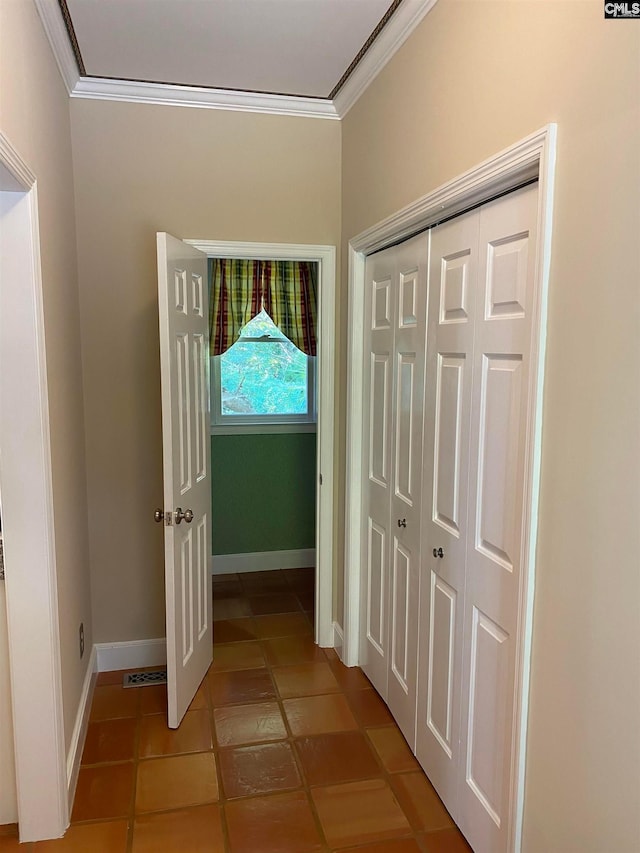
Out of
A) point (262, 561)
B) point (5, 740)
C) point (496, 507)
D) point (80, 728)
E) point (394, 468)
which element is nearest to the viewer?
point (496, 507)

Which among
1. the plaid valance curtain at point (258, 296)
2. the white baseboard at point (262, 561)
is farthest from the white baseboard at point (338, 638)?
the plaid valance curtain at point (258, 296)

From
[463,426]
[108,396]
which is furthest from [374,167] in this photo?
[108,396]

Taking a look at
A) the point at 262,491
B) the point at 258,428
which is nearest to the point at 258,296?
the point at 258,428

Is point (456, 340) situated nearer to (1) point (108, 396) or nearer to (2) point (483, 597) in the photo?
(2) point (483, 597)

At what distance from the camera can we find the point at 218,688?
2965 millimetres

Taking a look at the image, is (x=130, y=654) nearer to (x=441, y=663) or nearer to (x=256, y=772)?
(x=256, y=772)

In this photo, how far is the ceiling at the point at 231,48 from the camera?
214 cm

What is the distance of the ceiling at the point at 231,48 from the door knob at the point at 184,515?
1793mm

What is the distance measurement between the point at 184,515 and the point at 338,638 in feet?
3.81

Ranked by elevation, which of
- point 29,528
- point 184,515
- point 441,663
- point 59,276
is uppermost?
point 59,276

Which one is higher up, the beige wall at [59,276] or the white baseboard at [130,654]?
the beige wall at [59,276]

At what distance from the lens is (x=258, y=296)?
4.17m

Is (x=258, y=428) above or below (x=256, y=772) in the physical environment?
above

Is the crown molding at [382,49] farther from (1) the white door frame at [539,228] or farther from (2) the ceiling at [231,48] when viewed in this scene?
(1) the white door frame at [539,228]
